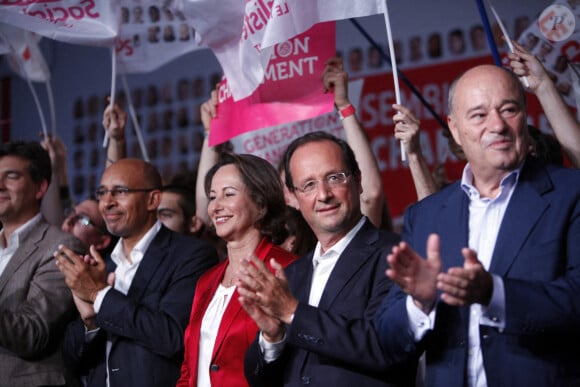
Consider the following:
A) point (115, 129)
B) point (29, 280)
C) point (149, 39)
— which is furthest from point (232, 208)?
point (149, 39)

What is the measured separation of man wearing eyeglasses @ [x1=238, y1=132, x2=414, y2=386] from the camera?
7.09 feet

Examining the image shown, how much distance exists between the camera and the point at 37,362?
10.5ft

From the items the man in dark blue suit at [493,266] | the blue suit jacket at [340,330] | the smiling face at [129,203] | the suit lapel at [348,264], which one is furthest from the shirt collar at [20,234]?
the man in dark blue suit at [493,266]

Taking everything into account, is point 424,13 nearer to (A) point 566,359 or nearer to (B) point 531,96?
(B) point 531,96

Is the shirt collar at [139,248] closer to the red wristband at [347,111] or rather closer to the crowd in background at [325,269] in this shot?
the crowd in background at [325,269]

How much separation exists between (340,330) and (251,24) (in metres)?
1.46

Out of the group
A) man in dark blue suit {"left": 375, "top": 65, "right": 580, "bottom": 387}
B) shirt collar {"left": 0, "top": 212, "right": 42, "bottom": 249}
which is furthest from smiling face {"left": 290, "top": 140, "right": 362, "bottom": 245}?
shirt collar {"left": 0, "top": 212, "right": 42, "bottom": 249}

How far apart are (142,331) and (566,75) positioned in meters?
1.93

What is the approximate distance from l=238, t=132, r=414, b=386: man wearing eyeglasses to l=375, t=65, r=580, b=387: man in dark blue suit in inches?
4.5

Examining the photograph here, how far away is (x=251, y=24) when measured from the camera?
10.3 ft

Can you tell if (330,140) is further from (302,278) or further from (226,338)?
(226,338)

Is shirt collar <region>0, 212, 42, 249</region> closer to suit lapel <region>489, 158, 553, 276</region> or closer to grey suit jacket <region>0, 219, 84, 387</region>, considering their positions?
grey suit jacket <region>0, 219, 84, 387</region>

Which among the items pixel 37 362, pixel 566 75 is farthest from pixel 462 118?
pixel 37 362

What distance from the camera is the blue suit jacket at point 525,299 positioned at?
1833 millimetres
